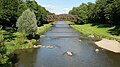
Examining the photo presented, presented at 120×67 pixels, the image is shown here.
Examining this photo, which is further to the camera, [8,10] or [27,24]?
[8,10]

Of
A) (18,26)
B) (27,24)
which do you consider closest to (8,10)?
(18,26)

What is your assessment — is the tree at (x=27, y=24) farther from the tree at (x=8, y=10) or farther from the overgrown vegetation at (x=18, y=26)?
the tree at (x=8, y=10)

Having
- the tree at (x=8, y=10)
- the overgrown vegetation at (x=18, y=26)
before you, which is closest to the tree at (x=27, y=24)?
the overgrown vegetation at (x=18, y=26)

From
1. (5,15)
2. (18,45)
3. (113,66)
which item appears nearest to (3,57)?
(113,66)

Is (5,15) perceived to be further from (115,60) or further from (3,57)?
(3,57)

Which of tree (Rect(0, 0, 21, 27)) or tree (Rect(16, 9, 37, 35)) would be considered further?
tree (Rect(0, 0, 21, 27))

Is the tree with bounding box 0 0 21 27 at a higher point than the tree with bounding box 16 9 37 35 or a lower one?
higher

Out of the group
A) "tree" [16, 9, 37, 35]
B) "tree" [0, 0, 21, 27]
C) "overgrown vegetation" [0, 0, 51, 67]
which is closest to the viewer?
"overgrown vegetation" [0, 0, 51, 67]

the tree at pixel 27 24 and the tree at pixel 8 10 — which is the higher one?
the tree at pixel 8 10

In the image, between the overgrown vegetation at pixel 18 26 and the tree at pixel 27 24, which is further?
the tree at pixel 27 24

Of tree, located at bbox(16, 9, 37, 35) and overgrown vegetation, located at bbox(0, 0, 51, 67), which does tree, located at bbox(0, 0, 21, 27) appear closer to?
overgrown vegetation, located at bbox(0, 0, 51, 67)

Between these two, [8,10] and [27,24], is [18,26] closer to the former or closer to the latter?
[27,24]

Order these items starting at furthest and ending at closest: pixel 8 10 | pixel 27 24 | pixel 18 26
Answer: pixel 8 10
pixel 18 26
pixel 27 24

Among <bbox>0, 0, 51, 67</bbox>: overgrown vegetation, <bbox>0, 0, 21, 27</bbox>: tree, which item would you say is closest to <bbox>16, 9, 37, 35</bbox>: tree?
<bbox>0, 0, 51, 67</bbox>: overgrown vegetation
